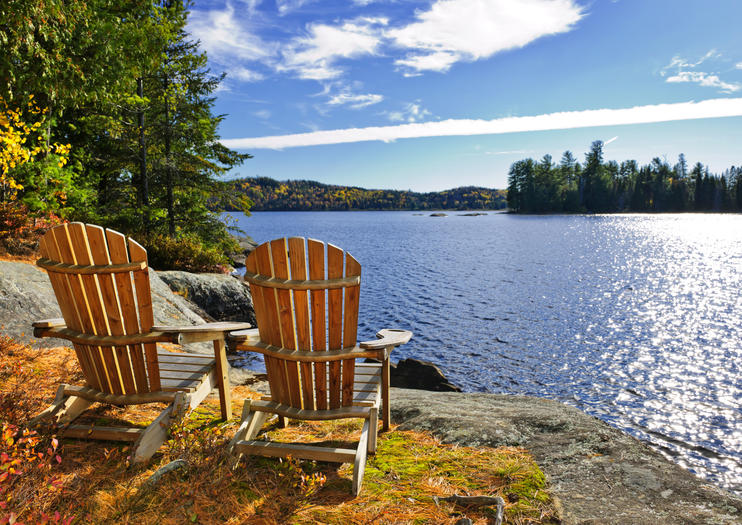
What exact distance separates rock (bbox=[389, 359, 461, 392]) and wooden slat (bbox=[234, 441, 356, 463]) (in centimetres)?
556

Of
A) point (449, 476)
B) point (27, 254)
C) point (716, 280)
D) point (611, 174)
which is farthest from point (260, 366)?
point (611, 174)

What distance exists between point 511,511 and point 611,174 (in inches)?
4571

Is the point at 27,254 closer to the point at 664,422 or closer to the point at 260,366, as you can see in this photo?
the point at 260,366

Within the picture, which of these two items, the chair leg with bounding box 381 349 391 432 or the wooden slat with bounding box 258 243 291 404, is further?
the chair leg with bounding box 381 349 391 432

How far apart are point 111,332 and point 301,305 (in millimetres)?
1452

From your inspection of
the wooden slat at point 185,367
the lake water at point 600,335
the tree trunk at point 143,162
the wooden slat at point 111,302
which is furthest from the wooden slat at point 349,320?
the tree trunk at point 143,162

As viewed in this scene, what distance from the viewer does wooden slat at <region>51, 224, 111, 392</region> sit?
2873 millimetres

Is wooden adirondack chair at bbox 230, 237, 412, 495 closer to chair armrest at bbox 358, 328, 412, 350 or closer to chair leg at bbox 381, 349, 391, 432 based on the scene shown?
chair armrest at bbox 358, 328, 412, 350

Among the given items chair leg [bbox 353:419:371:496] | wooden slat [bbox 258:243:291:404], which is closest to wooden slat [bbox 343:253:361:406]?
chair leg [bbox 353:419:371:496]

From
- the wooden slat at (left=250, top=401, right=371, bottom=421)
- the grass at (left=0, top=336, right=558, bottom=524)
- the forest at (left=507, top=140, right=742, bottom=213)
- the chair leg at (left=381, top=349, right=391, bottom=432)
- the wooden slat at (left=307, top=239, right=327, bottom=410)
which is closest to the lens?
the grass at (left=0, top=336, right=558, bottom=524)

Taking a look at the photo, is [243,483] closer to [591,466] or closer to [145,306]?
[145,306]

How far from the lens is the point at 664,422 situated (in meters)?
7.71

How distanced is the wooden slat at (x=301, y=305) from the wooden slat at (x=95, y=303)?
1.41 meters

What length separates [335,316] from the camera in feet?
9.29
